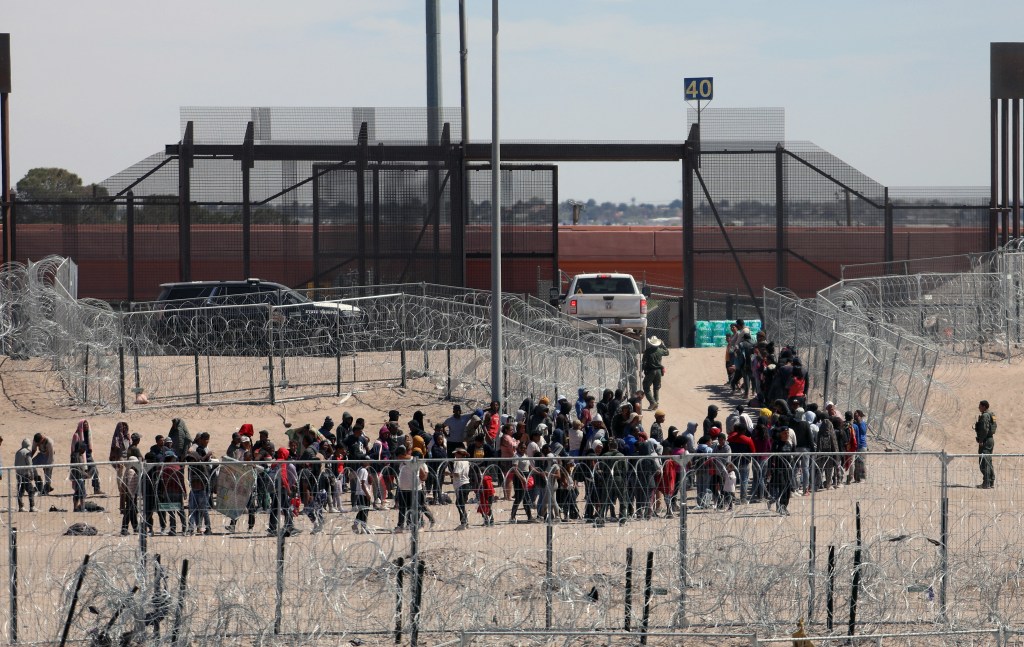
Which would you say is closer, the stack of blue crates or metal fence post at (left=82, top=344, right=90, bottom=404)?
metal fence post at (left=82, top=344, right=90, bottom=404)

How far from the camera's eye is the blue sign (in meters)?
29.5

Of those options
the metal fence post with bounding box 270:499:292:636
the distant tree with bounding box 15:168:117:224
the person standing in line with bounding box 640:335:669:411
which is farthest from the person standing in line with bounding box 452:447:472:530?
the distant tree with bounding box 15:168:117:224

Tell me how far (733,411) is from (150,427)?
8955 millimetres

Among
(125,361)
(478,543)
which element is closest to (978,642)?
Result: (478,543)

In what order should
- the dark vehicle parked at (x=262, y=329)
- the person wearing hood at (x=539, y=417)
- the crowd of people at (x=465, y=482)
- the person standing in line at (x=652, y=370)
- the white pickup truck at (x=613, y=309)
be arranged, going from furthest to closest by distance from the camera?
the white pickup truck at (x=613, y=309) → the person standing in line at (x=652, y=370) → the dark vehicle parked at (x=262, y=329) → the person wearing hood at (x=539, y=417) → the crowd of people at (x=465, y=482)

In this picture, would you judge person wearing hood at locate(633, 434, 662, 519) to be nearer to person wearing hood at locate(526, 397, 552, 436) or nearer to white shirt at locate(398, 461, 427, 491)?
white shirt at locate(398, 461, 427, 491)

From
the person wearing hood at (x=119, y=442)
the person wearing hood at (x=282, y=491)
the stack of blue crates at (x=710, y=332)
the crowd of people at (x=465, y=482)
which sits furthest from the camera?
the stack of blue crates at (x=710, y=332)

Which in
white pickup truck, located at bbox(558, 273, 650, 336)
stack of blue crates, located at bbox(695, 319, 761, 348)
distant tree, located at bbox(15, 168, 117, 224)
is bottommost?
stack of blue crates, located at bbox(695, 319, 761, 348)

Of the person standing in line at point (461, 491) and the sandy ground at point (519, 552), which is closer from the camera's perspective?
the sandy ground at point (519, 552)

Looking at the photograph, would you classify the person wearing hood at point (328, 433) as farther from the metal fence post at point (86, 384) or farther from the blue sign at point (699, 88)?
the blue sign at point (699, 88)

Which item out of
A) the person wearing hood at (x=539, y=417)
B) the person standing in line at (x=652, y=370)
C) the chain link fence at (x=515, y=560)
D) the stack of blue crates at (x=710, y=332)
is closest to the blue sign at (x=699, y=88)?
the stack of blue crates at (x=710, y=332)

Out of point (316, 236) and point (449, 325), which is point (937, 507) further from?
point (316, 236)

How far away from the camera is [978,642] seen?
9.86m

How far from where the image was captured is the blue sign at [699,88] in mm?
29500
